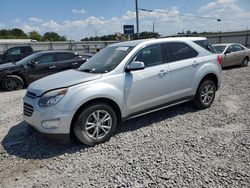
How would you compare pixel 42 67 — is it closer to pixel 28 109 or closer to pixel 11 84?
pixel 11 84

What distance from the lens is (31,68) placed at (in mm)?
8703

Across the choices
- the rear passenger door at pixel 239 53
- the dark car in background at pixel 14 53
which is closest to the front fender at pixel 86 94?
→ the rear passenger door at pixel 239 53

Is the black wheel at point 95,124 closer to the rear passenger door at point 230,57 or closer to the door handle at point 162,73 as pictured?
the door handle at point 162,73

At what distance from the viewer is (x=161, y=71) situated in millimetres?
4379

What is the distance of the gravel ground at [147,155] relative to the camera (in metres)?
2.87

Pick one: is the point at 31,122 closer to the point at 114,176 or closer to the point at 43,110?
the point at 43,110

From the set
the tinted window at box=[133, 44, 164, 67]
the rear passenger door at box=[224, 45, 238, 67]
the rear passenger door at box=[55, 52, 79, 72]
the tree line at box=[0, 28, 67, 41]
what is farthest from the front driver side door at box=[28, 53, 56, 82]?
the tree line at box=[0, 28, 67, 41]

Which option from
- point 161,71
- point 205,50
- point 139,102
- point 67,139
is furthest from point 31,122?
point 205,50

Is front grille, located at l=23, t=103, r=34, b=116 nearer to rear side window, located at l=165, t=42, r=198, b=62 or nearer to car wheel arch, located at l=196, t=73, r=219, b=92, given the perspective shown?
rear side window, located at l=165, t=42, r=198, b=62

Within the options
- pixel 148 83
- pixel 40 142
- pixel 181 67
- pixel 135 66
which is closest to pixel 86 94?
pixel 135 66

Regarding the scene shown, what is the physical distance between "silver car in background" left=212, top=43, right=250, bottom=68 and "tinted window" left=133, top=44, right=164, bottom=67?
7559 mm

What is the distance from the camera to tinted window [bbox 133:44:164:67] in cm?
427

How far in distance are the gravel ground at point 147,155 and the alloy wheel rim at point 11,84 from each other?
3823 millimetres

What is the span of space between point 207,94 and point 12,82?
6.97 meters
